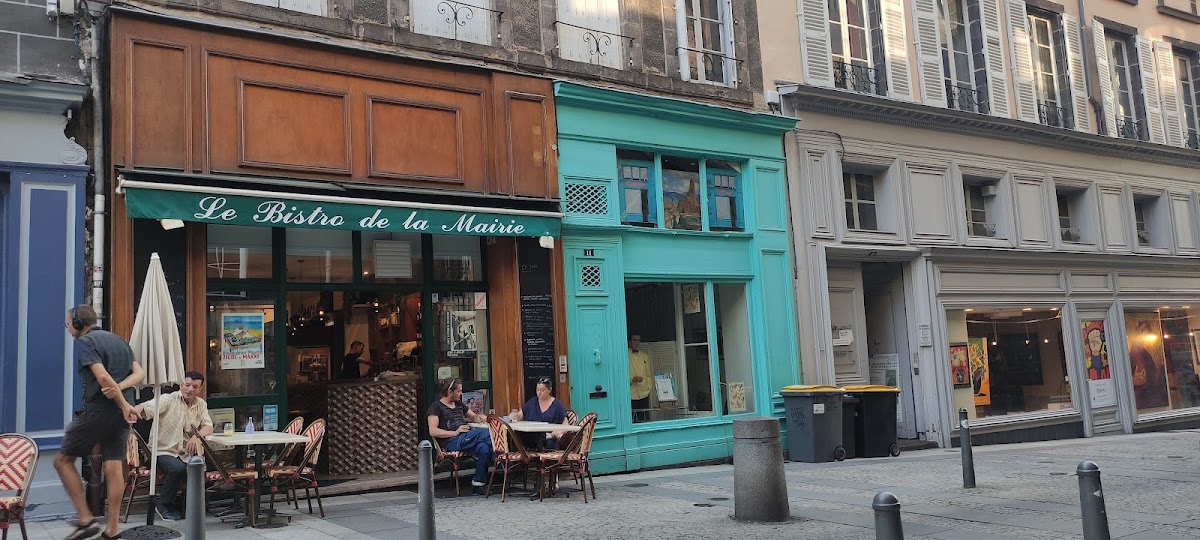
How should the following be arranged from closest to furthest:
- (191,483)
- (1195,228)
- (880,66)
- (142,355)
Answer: (191,483) < (142,355) < (880,66) < (1195,228)

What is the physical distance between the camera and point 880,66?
53.5 ft

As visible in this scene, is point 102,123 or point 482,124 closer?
point 102,123

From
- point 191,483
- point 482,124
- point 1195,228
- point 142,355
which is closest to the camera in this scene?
point 191,483

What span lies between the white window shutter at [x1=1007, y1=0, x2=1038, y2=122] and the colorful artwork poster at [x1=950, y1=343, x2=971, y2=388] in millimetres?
4934

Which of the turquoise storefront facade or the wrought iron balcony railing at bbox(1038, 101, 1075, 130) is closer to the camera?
the turquoise storefront facade

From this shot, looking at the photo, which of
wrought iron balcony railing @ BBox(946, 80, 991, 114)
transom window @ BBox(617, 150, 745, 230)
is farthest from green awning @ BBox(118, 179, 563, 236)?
wrought iron balcony railing @ BBox(946, 80, 991, 114)

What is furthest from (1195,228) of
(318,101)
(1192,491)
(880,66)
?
(318,101)

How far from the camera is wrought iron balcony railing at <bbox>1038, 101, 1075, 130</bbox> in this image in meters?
18.8

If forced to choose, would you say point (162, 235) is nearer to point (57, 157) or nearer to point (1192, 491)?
point (57, 157)

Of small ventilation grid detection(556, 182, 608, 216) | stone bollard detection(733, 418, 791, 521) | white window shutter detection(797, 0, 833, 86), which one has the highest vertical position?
white window shutter detection(797, 0, 833, 86)

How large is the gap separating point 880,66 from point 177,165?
11597 mm

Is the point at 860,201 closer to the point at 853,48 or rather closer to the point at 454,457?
the point at 853,48

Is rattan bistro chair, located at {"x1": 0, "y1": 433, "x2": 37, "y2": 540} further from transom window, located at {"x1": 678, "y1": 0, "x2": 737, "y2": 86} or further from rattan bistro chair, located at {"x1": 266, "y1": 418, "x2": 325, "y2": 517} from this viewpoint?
transom window, located at {"x1": 678, "y1": 0, "x2": 737, "y2": 86}

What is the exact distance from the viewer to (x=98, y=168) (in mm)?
9219
